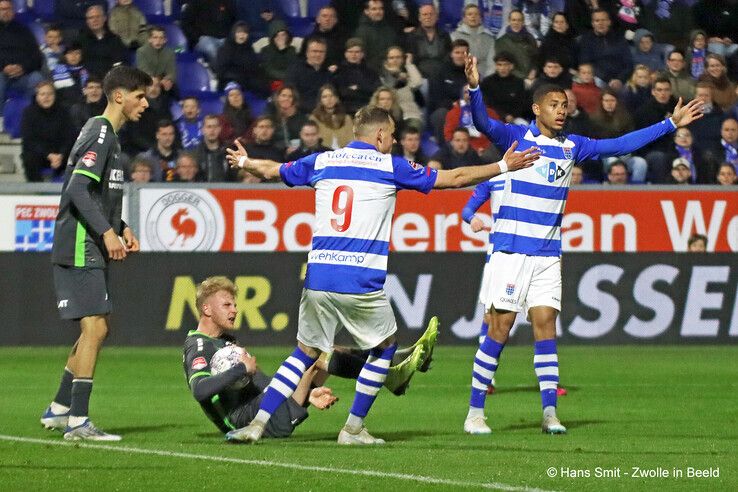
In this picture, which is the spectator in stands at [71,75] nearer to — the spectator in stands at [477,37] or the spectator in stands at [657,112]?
the spectator in stands at [477,37]

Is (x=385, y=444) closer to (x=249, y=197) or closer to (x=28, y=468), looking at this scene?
(x=28, y=468)

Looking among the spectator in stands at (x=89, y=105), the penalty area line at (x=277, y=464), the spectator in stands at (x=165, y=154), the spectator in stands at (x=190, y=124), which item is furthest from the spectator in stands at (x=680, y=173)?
the penalty area line at (x=277, y=464)

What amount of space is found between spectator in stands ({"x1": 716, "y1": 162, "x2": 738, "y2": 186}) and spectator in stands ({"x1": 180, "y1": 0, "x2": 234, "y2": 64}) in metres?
6.53

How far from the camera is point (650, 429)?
395 inches

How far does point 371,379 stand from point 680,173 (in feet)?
37.0

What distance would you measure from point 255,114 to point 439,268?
3590 millimetres

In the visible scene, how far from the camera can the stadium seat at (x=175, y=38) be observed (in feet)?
67.1

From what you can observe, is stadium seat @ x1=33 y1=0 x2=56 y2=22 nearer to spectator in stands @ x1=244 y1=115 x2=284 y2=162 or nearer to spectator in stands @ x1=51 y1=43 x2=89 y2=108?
spectator in stands @ x1=51 y1=43 x2=89 y2=108

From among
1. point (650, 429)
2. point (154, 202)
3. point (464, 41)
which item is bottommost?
point (650, 429)

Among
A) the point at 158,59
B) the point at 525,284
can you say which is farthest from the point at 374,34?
the point at 525,284

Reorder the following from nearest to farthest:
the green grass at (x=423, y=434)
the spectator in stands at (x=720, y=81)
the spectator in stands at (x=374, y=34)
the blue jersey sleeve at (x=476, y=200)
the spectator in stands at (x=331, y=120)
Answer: the green grass at (x=423, y=434), the blue jersey sleeve at (x=476, y=200), the spectator in stands at (x=331, y=120), the spectator in stands at (x=374, y=34), the spectator in stands at (x=720, y=81)

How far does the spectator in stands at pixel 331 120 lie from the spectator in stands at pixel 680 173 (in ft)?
13.2

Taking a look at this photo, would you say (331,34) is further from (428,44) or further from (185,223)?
(185,223)

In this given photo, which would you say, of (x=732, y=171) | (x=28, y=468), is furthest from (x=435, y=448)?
(x=732, y=171)
